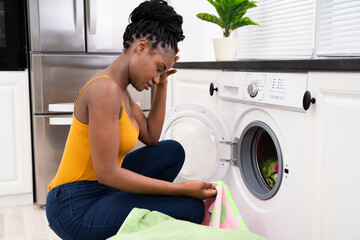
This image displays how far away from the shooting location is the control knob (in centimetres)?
156

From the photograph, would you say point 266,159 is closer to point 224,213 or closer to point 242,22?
point 224,213

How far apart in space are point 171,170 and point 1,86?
58.3 inches

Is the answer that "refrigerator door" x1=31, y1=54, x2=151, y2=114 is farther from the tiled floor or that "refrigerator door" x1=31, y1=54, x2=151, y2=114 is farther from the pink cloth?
the pink cloth

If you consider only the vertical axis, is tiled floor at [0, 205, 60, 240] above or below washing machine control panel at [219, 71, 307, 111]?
below

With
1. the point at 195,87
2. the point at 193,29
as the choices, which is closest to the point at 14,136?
the point at 195,87

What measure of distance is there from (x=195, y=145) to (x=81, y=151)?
2.34ft

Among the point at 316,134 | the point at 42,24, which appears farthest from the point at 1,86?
the point at 316,134

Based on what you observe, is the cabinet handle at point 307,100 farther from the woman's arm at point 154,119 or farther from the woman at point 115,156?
the woman's arm at point 154,119

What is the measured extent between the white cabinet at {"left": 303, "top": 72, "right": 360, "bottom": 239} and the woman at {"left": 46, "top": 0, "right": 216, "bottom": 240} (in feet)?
1.16

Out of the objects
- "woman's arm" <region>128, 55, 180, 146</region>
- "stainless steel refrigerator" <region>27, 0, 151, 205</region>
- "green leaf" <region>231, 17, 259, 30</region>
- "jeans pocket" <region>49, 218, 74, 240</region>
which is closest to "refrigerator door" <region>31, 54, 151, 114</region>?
"stainless steel refrigerator" <region>27, 0, 151, 205</region>

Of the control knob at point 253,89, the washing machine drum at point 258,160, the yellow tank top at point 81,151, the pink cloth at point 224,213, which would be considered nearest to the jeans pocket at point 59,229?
the yellow tank top at point 81,151

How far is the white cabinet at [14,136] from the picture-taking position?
2.50 m

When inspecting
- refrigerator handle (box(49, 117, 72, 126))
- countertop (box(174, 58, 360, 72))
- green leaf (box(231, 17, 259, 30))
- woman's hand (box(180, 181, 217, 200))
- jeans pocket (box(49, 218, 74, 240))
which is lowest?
jeans pocket (box(49, 218, 74, 240))

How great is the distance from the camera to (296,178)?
1.39 metres
